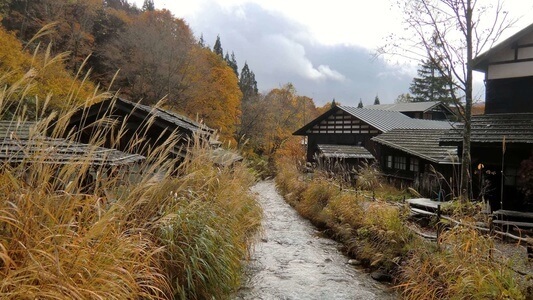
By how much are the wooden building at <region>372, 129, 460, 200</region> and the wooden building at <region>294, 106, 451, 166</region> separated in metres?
3.22

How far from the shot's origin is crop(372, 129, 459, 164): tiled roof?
41.0 feet

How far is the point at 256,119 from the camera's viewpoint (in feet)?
97.8

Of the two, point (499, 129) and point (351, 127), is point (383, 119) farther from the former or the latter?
point (499, 129)

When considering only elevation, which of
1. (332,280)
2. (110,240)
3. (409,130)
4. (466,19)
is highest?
(466,19)

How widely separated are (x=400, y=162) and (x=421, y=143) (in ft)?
4.28

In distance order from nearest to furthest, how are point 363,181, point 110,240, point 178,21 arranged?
point 110,240 < point 363,181 < point 178,21

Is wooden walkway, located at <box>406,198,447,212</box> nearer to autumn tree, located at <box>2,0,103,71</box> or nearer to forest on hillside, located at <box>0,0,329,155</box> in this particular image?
forest on hillside, located at <box>0,0,329,155</box>

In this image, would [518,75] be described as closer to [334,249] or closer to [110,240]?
[334,249]

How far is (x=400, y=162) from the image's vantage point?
15297 mm

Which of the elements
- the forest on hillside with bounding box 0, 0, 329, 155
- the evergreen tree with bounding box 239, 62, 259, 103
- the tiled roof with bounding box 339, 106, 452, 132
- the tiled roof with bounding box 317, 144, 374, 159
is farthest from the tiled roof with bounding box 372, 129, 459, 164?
the evergreen tree with bounding box 239, 62, 259, 103

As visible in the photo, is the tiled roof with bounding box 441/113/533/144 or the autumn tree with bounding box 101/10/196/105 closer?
the tiled roof with bounding box 441/113/533/144

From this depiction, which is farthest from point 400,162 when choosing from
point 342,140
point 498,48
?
point 342,140

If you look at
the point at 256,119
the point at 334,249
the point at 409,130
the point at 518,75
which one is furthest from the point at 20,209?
the point at 256,119

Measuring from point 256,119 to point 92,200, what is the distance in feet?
90.4
